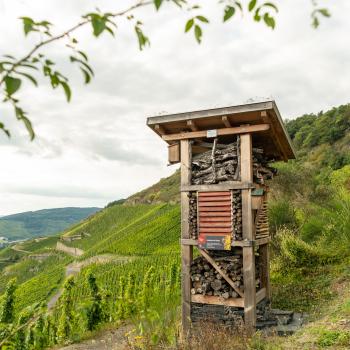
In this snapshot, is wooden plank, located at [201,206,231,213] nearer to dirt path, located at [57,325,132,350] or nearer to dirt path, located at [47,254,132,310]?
dirt path, located at [57,325,132,350]

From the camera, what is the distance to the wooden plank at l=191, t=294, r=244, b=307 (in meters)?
7.61

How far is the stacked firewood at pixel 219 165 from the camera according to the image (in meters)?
7.91

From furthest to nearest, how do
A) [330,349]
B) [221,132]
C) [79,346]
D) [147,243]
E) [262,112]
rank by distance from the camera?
[147,243] < [79,346] < [221,132] < [262,112] < [330,349]

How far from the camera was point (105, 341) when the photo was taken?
9.45 metres

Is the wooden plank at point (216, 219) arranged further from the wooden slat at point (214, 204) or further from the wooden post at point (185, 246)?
the wooden post at point (185, 246)

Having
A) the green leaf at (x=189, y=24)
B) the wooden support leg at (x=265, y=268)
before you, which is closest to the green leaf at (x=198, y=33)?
the green leaf at (x=189, y=24)

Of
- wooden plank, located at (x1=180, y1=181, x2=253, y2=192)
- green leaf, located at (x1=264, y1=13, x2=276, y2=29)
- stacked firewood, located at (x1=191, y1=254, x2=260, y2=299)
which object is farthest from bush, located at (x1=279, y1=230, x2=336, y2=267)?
green leaf, located at (x1=264, y1=13, x2=276, y2=29)

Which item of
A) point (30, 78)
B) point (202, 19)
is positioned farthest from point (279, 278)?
point (30, 78)

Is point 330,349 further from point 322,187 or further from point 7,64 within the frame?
point 322,187

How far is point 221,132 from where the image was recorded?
26.1 ft

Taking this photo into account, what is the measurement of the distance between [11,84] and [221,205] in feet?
22.7

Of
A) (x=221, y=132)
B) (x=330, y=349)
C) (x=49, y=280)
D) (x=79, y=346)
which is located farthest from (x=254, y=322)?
(x=49, y=280)

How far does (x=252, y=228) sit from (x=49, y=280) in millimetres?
35518

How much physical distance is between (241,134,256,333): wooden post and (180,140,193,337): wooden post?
3.99ft
